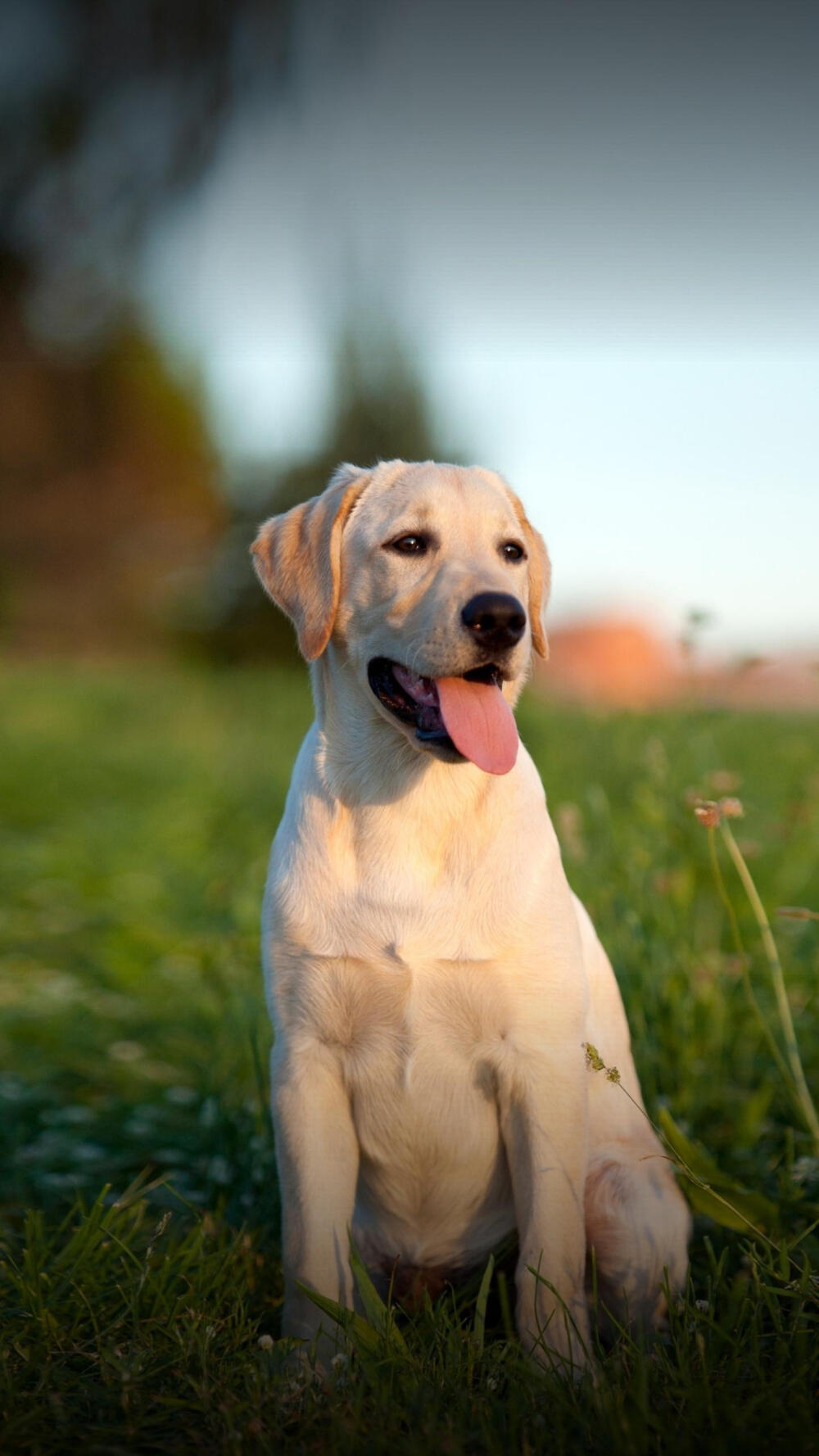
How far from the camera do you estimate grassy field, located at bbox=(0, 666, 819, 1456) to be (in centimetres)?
A: 205

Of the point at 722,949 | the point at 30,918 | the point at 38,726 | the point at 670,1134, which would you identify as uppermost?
the point at 670,1134

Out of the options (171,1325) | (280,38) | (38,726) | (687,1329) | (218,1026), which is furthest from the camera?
(38,726)

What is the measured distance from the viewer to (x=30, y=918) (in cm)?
678

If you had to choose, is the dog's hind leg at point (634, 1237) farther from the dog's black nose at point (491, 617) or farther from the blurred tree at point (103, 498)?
the blurred tree at point (103, 498)

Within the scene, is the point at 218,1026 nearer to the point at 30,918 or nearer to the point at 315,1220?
the point at 315,1220

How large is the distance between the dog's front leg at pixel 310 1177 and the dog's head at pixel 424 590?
28.9 inches

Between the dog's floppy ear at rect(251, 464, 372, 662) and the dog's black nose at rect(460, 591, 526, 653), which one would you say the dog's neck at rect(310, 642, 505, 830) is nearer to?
the dog's floppy ear at rect(251, 464, 372, 662)

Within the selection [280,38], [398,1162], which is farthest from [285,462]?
[398,1162]

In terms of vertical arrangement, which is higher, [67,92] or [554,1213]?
[67,92]

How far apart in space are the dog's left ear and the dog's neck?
50cm

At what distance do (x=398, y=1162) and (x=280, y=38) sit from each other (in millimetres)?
9222

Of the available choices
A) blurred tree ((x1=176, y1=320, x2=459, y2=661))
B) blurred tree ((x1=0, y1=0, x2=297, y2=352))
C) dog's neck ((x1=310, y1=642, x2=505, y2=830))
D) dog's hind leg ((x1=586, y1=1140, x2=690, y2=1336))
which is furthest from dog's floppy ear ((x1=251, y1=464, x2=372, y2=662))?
blurred tree ((x1=176, y1=320, x2=459, y2=661))

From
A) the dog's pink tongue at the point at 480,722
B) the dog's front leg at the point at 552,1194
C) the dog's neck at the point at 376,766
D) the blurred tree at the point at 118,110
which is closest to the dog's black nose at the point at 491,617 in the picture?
the dog's pink tongue at the point at 480,722

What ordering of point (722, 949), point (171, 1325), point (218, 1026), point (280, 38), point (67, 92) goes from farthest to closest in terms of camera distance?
point (67, 92) → point (280, 38) → point (722, 949) → point (218, 1026) → point (171, 1325)
